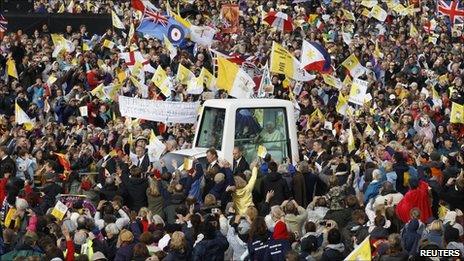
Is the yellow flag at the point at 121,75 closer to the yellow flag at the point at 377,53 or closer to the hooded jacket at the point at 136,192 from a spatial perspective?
the yellow flag at the point at 377,53

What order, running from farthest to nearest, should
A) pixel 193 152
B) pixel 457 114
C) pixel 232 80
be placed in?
pixel 232 80
pixel 457 114
pixel 193 152

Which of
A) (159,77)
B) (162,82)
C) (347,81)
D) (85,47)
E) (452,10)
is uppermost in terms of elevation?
(452,10)

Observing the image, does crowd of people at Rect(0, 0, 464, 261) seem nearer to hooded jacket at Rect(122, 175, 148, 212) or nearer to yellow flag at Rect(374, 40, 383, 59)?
hooded jacket at Rect(122, 175, 148, 212)

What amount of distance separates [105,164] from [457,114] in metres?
7.33

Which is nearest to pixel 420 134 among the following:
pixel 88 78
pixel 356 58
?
pixel 356 58

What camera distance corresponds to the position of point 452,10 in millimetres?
33594

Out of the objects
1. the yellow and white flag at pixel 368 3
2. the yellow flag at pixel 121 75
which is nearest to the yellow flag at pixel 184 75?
the yellow flag at pixel 121 75

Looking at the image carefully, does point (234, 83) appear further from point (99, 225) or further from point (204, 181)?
point (99, 225)

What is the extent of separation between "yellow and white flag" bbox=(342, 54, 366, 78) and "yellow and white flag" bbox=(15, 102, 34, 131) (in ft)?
22.5

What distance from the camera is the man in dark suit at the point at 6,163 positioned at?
2077 centimetres

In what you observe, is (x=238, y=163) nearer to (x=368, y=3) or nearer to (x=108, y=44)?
(x=108, y=44)

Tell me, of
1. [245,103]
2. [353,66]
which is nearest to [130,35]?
[353,66]

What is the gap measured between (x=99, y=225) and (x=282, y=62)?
11.3m

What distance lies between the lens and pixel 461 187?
19.0 meters
